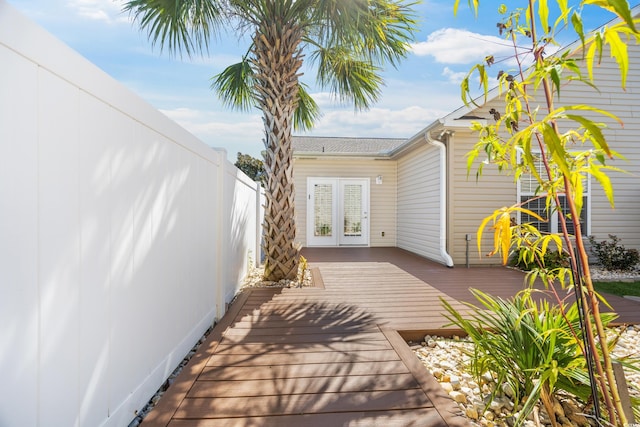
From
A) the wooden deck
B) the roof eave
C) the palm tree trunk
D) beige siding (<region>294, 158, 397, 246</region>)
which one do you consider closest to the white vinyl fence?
the wooden deck

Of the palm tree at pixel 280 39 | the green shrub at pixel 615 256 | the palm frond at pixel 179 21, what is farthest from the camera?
the green shrub at pixel 615 256

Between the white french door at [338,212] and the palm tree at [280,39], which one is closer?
the palm tree at [280,39]

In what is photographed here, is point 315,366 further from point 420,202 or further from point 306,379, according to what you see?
point 420,202

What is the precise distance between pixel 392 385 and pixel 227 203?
8.46 feet

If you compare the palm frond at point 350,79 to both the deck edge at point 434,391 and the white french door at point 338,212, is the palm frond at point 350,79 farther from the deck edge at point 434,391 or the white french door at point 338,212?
the deck edge at point 434,391

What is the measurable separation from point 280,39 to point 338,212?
21.1ft

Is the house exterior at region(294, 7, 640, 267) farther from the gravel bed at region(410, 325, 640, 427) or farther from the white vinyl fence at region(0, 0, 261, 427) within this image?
the white vinyl fence at region(0, 0, 261, 427)

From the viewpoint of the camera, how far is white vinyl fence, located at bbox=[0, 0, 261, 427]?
1.04 meters

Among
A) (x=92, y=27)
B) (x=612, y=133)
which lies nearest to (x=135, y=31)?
(x=92, y=27)

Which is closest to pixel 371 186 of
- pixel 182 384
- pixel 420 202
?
pixel 420 202

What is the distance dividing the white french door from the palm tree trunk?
5.58 m

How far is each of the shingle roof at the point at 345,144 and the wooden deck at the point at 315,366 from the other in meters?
8.87

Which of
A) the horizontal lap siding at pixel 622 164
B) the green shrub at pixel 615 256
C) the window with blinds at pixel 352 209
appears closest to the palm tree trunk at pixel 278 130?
the window with blinds at pixel 352 209

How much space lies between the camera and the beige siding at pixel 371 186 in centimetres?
1066
